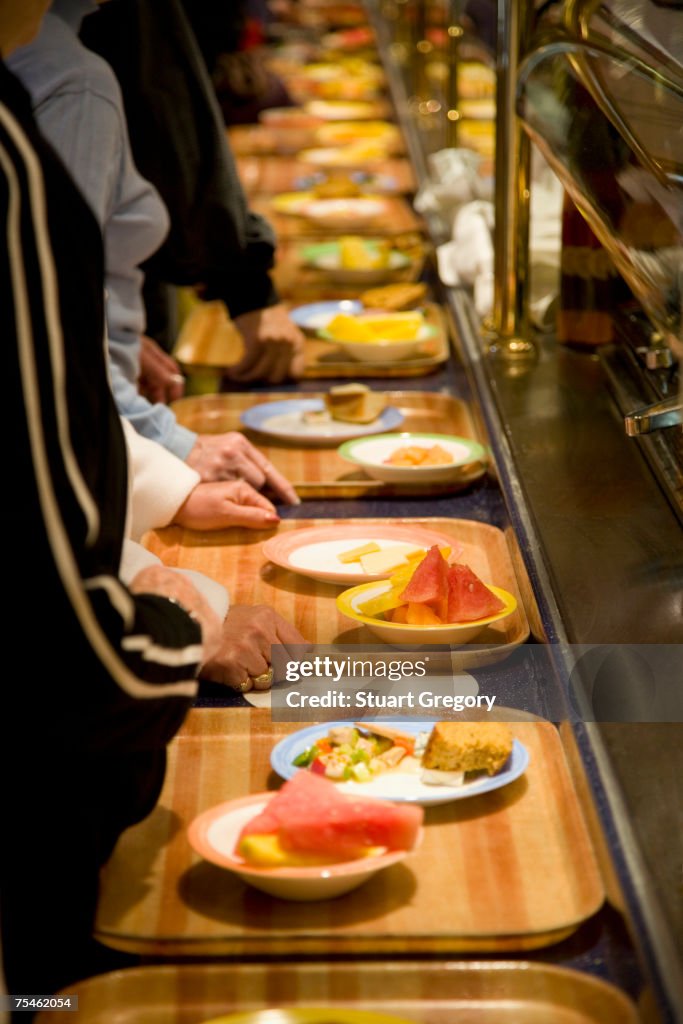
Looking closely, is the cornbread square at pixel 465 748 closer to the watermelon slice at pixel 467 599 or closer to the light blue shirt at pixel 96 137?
the watermelon slice at pixel 467 599

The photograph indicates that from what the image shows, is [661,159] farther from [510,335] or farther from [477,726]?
[510,335]

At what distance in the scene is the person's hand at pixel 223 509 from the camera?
1.75m

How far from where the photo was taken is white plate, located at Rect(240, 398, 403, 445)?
2.12m

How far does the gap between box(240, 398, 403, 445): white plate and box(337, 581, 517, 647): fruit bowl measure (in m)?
0.70

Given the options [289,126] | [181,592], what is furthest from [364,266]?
[289,126]

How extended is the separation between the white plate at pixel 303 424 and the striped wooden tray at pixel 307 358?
0.22 meters

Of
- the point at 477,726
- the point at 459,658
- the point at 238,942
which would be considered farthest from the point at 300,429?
the point at 238,942

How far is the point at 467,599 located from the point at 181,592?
423 mm

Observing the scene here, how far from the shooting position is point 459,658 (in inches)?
54.4

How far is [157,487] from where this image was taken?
1.73 m

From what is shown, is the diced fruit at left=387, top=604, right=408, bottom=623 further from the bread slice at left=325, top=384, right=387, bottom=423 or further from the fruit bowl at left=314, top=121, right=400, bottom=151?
the fruit bowl at left=314, top=121, right=400, bottom=151

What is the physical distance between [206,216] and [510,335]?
62 centimetres

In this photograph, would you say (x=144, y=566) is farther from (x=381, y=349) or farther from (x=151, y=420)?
(x=381, y=349)

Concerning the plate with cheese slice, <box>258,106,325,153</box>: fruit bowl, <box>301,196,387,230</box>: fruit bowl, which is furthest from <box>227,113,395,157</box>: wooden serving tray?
the plate with cheese slice
